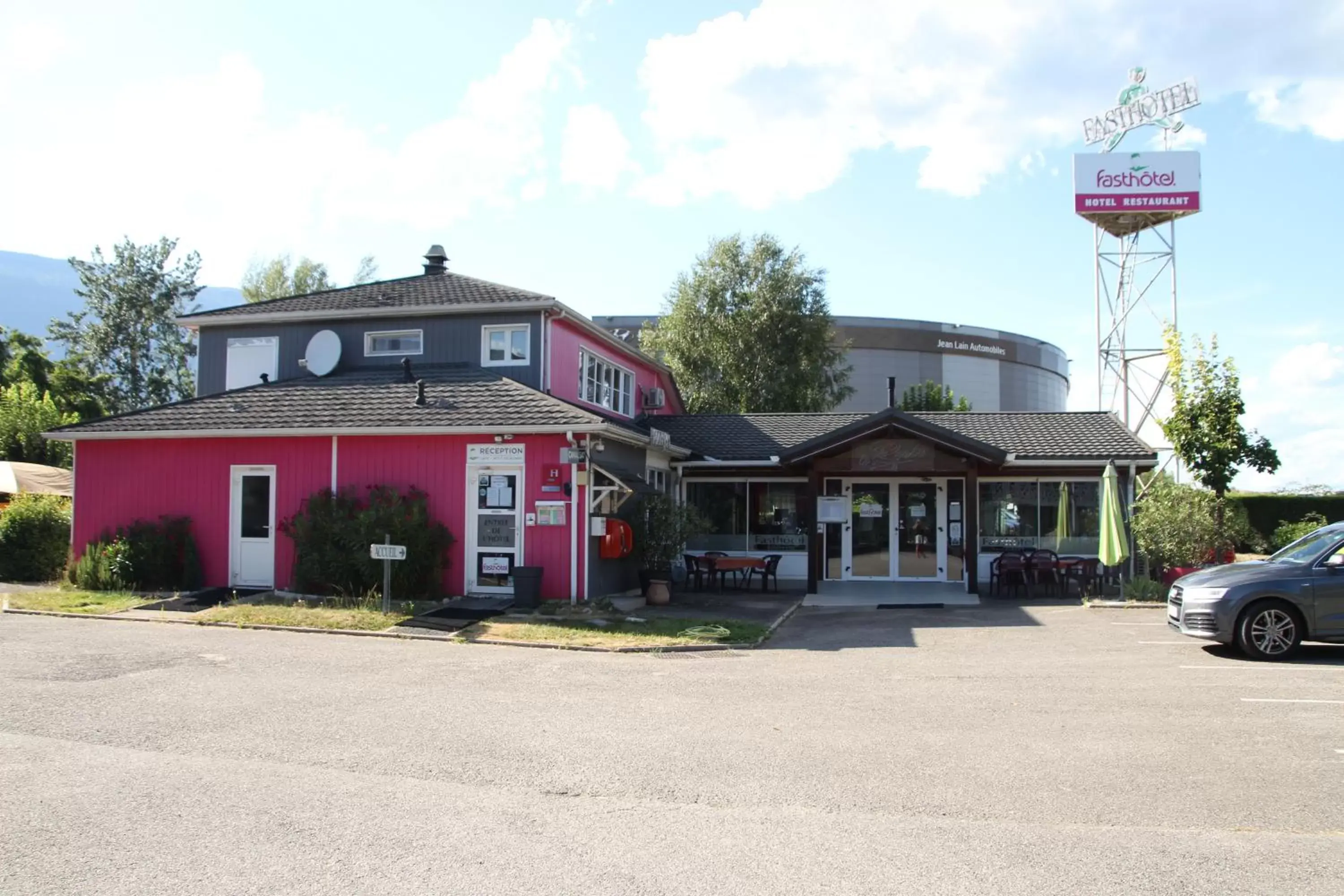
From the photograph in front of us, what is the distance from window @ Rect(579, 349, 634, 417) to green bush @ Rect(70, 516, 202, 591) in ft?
27.4

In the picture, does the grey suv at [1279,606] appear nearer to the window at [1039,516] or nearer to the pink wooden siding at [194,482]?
the window at [1039,516]

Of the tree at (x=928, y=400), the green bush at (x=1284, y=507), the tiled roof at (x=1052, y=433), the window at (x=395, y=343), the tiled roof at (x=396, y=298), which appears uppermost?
the tree at (x=928, y=400)

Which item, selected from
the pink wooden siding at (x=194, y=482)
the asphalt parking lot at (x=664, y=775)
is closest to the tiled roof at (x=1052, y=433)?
the asphalt parking lot at (x=664, y=775)

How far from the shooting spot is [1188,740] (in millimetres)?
7672

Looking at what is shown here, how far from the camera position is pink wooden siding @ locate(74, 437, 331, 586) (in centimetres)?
1795

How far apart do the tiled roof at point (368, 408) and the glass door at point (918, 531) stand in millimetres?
7457

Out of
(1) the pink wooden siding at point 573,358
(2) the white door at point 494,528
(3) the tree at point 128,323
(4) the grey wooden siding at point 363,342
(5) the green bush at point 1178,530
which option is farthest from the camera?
(3) the tree at point 128,323

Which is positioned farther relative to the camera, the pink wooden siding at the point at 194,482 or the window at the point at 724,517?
the window at the point at 724,517

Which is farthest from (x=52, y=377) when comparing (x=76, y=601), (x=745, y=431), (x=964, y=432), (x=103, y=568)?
(x=964, y=432)

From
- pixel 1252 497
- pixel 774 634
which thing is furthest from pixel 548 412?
pixel 1252 497

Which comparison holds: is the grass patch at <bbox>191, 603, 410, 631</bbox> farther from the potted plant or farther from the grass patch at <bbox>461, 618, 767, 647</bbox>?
the potted plant

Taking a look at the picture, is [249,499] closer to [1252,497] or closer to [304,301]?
[304,301]

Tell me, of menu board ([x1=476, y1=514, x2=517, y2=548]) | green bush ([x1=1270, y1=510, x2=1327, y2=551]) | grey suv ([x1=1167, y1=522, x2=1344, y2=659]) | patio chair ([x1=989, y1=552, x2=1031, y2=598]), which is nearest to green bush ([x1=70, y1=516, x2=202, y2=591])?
menu board ([x1=476, y1=514, x2=517, y2=548])

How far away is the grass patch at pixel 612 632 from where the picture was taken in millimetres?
13188
